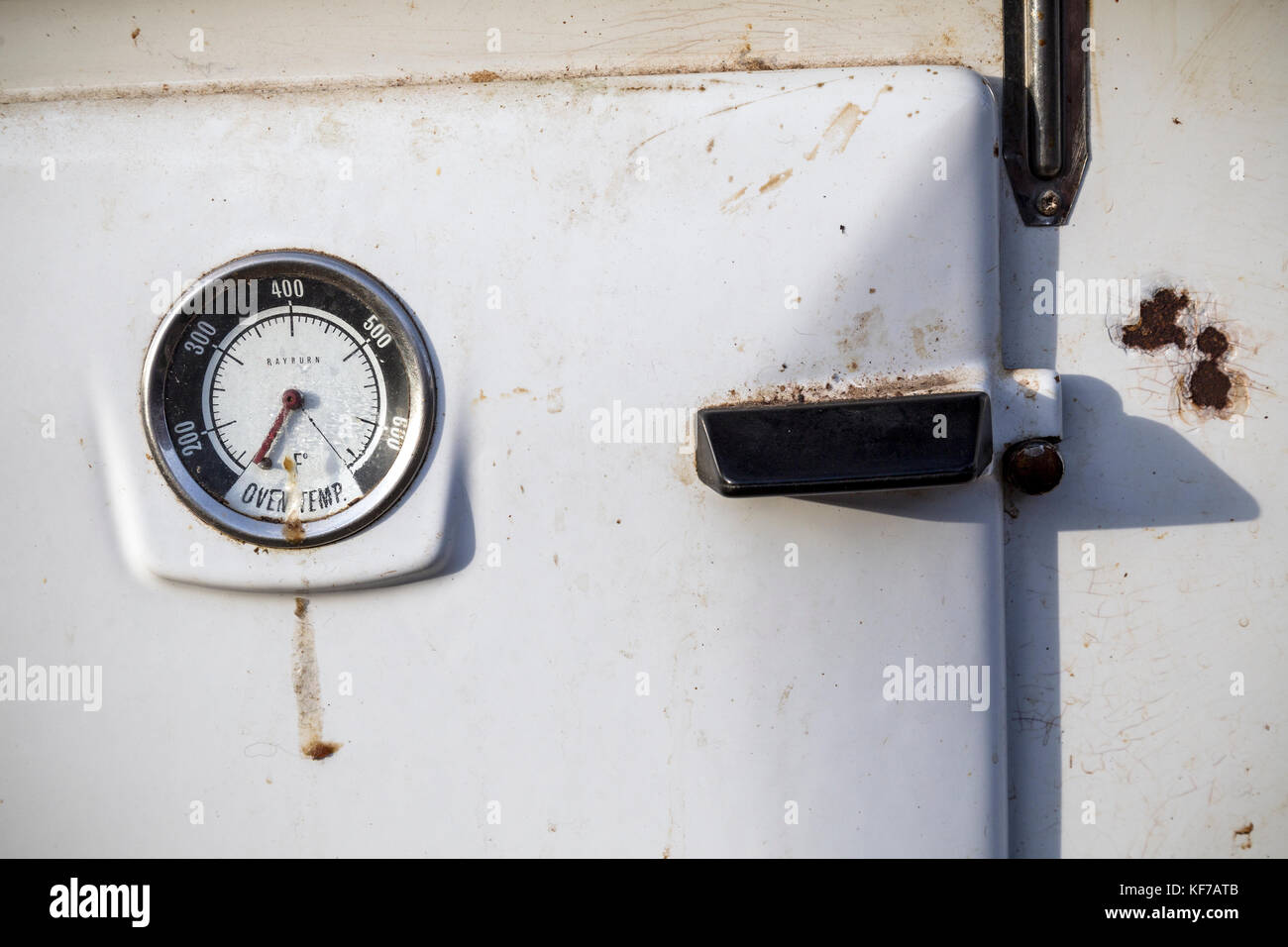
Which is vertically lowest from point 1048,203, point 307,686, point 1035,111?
point 307,686

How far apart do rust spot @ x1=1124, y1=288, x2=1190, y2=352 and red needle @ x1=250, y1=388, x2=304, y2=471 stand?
1042mm

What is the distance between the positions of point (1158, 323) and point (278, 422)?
43.8 inches

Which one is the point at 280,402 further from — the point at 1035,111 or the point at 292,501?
the point at 1035,111

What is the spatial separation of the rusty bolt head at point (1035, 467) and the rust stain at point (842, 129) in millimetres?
429

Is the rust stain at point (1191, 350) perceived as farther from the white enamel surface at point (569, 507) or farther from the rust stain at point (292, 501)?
the rust stain at point (292, 501)

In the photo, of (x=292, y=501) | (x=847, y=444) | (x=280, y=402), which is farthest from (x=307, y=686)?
(x=847, y=444)

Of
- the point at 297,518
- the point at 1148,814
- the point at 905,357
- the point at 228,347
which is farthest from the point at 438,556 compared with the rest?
the point at 1148,814

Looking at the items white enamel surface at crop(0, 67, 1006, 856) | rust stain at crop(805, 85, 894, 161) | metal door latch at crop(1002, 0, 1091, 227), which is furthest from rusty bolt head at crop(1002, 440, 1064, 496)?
rust stain at crop(805, 85, 894, 161)

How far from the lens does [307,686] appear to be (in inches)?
42.8

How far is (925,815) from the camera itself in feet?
3.45

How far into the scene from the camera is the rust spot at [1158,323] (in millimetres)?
1097

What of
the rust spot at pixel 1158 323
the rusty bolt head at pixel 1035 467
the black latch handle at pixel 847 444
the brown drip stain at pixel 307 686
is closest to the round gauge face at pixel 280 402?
the brown drip stain at pixel 307 686

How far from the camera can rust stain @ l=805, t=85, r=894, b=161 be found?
104 cm
